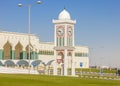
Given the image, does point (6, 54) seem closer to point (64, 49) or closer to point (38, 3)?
point (64, 49)

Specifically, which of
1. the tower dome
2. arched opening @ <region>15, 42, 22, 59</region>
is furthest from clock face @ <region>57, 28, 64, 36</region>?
arched opening @ <region>15, 42, 22, 59</region>

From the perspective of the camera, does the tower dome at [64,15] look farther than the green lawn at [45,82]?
Yes

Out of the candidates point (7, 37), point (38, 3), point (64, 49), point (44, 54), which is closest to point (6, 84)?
point (38, 3)

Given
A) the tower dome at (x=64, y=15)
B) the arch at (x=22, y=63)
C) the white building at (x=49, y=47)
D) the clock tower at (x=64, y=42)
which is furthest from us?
the arch at (x=22, y=63)

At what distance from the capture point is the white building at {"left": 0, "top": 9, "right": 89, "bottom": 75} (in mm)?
95625

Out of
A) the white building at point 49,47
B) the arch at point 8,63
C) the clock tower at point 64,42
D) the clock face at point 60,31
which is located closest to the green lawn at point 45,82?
the white building at point 49,47

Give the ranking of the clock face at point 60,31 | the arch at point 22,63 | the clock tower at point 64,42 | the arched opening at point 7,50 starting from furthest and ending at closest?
the arched opening at point 7,50 < the arch at point 22,63 < the clock face at point 60,31 < the clock tower at point 64,42

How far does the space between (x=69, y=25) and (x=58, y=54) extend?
9.18 m

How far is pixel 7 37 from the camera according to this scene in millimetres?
114000

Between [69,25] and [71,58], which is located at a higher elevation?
[69,25]

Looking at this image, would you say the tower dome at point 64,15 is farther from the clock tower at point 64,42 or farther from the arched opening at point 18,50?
the arched opening at point 18,50

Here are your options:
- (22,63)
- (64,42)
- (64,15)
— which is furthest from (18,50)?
(64,42)

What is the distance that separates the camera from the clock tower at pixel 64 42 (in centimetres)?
9506

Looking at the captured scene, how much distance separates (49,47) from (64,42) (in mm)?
51018
